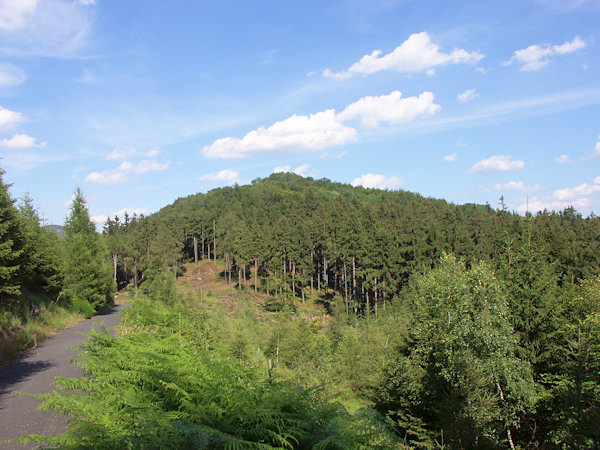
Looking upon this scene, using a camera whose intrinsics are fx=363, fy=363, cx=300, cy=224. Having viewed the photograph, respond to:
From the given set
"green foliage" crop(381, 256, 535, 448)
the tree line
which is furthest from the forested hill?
"green foliage" crop(381, 256, 535, 448)

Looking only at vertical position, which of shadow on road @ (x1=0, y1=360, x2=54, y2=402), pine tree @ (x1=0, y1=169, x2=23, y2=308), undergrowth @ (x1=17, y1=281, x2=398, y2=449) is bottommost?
shadow on road @ (x1=0, y1=360, x2=54, y2=402)

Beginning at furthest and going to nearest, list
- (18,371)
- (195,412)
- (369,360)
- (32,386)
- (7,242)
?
(369,360)
(7,242)
(18,371)
(32,386)
(195,412)

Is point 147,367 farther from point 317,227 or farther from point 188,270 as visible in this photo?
point 188,270

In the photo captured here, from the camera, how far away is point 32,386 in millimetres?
9383

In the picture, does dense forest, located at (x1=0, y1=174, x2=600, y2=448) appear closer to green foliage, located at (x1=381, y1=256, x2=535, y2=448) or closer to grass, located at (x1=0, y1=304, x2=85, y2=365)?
green foliage, located at (x1=381, y1=256, x2=535, y2=448)

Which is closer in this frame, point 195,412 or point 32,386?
point 195,412

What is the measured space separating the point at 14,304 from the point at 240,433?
18.1 m

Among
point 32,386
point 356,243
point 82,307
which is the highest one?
point 356,243

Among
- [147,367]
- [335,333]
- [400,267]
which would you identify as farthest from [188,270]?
[147,367]

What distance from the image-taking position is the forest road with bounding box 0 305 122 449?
6.65 metres

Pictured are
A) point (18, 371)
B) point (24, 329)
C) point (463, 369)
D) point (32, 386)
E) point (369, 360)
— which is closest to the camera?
point (32, 386)

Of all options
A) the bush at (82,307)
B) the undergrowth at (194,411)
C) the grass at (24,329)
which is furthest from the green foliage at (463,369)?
the bush at (82,307)

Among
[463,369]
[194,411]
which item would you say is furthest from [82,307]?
[194,411]

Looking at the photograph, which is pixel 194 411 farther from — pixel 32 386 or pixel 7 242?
pixel 7 242
